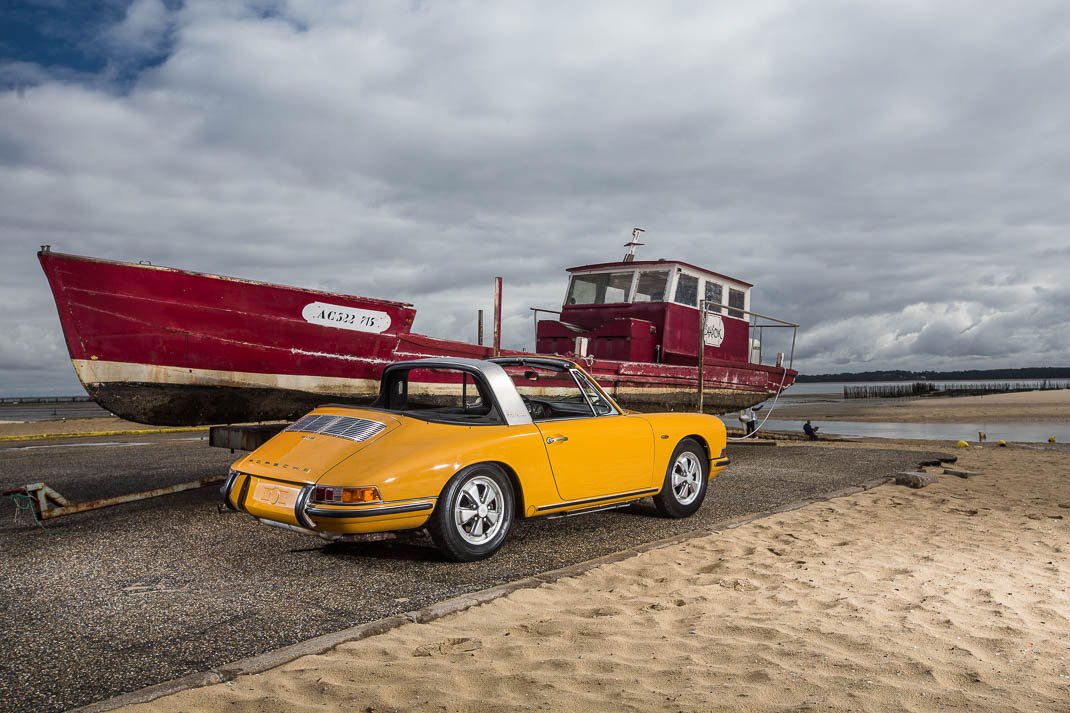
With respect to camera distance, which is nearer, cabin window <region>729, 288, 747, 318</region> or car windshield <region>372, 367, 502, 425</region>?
car windshield <region>372, 367, 502, 425</region>

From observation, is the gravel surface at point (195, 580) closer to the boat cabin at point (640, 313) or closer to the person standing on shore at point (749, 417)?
the boat cabin at point (640, 313)

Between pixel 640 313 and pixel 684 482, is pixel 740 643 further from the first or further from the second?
pixel 640 313

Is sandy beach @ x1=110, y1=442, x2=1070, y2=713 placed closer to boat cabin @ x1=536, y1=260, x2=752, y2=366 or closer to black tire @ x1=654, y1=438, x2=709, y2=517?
black tire @ x1=654, y1=438, x2=709, y2=517

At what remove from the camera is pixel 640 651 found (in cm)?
311

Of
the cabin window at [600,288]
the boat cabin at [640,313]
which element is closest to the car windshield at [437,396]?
the boat cabin at [640,313]

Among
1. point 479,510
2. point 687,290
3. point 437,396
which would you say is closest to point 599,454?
point 479,510

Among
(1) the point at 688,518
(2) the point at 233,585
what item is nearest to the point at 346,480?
(2) the point at 233,585

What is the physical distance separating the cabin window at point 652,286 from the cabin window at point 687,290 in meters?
0.27

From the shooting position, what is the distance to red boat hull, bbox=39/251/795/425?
7039 millimetres

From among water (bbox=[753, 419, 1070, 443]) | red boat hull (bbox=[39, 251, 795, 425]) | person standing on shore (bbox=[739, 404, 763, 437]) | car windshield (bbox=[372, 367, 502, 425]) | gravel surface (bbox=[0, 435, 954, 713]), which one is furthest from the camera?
water (bbox=[753, 419, 1070, 443])

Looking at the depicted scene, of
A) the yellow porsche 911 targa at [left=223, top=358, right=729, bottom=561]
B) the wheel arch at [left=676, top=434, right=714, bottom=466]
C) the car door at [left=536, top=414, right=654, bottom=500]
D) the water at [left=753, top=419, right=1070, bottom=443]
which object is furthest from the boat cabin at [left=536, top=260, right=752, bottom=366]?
the water at [left=753, top=419, right=1070, bottom=443]

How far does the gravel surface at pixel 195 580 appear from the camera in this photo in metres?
3.11

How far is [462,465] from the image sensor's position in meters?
4.67

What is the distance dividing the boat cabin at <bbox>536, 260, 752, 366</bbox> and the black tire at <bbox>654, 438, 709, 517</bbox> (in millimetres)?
6155
